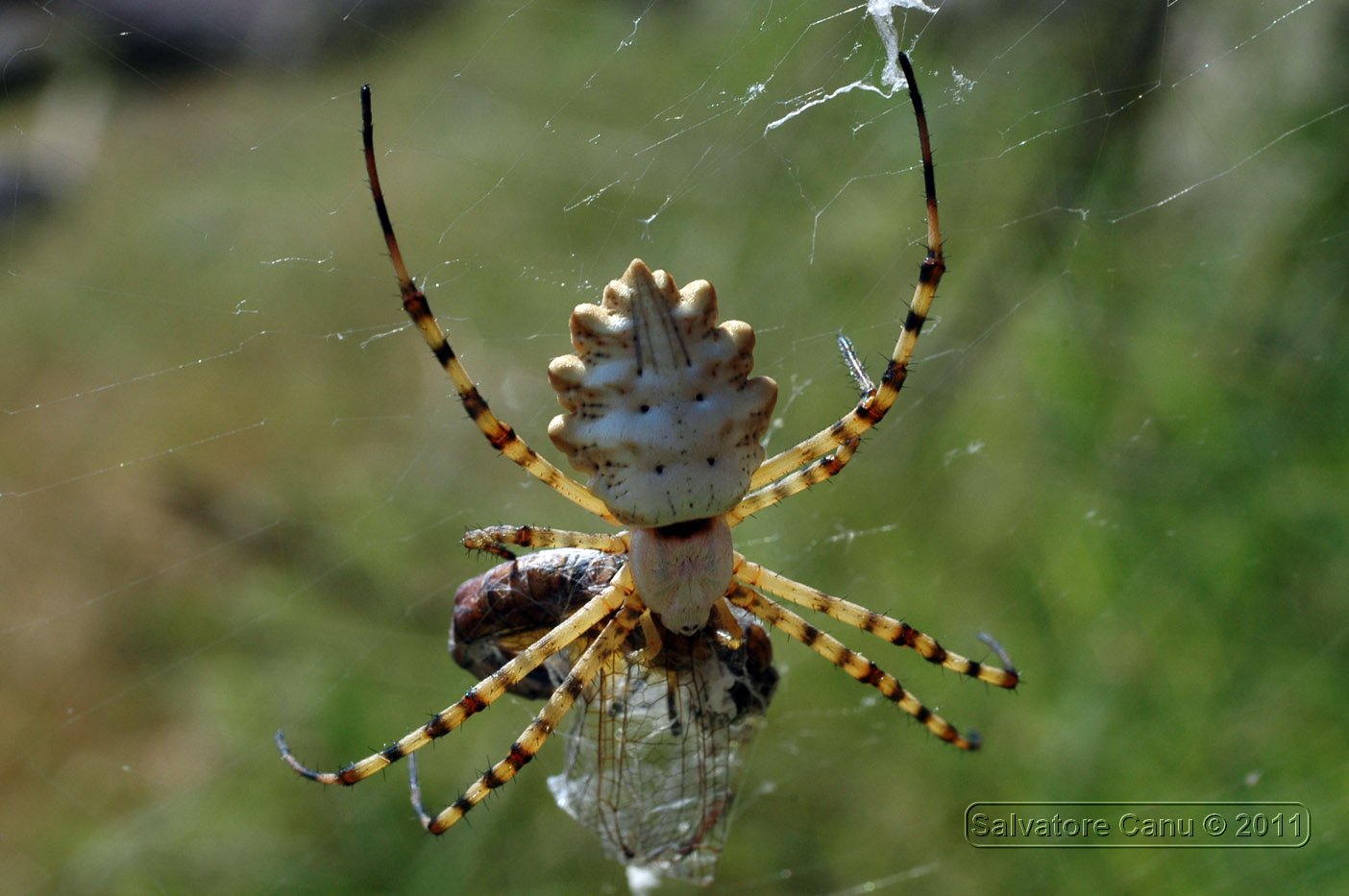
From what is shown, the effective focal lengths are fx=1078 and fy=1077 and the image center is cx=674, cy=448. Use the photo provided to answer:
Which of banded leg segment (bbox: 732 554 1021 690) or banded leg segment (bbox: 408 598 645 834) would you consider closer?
banded leg segment (bbox: 408 598 645 834)

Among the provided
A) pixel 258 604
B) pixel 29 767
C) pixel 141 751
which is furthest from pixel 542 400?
pixel 29 767

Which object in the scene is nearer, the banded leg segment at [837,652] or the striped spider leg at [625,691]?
the striped spider leg at [625,691]

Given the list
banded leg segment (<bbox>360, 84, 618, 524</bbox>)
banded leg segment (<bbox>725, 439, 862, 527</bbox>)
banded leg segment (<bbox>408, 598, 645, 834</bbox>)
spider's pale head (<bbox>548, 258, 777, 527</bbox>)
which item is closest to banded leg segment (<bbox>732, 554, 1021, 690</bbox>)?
banded leg segment (<bbox>725, 439, 862, 527</bbox>)

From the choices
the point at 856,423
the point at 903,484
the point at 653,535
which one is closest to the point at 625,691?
the point at 653,535

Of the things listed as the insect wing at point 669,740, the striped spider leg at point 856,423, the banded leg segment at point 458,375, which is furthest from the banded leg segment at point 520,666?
the striped spider leg at point 856,423

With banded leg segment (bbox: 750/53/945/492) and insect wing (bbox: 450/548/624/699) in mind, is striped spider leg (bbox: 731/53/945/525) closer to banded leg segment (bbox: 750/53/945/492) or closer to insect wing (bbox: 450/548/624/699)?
banded leg segment (bbox: 750/53/945/492)

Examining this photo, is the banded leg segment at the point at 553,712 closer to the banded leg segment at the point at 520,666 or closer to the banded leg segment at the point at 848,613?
the banded leg segment at the point at 520,666

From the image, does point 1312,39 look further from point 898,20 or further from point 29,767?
point 29,767

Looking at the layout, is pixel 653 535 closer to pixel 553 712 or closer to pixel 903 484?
pixel 553 712
